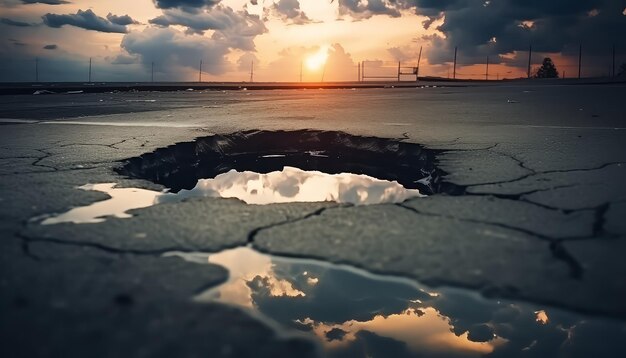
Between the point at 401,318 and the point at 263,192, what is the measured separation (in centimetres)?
135

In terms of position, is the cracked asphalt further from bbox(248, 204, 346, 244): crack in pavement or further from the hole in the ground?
the hole in the ground

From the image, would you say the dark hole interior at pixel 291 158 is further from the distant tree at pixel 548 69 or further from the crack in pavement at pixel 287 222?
the distant tree at pixel 548 69

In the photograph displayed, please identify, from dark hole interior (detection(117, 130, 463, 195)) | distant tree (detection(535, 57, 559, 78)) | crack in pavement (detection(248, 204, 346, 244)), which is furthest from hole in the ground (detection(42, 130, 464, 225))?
distant tree (detection(535, 57, 559, 78))

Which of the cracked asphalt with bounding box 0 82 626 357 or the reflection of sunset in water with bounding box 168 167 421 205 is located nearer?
the cracked asphalt with bounding box 0 82 626 357

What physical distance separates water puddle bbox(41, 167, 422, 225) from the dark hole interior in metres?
0.11

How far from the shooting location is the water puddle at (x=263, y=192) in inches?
69.2

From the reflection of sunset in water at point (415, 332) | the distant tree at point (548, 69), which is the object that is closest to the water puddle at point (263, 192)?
the reflection of sunset in water at point (415, 332)

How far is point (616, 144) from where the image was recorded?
324 cm

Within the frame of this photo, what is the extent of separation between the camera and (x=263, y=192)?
2256mm

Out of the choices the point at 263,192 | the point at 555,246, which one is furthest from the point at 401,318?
the point at 263,192

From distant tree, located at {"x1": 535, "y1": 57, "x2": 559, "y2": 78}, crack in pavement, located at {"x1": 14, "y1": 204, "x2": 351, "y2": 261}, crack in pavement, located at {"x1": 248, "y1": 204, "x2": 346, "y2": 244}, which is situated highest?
distant tree, located at {"x1": 535, "y1": 57, "x2": 559, "y2": 78}

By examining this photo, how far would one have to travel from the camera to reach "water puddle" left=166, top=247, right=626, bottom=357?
2.88 ft

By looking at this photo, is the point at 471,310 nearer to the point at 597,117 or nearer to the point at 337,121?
the point at 337,121

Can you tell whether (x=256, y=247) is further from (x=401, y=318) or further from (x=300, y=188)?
(x=300, y=188)
